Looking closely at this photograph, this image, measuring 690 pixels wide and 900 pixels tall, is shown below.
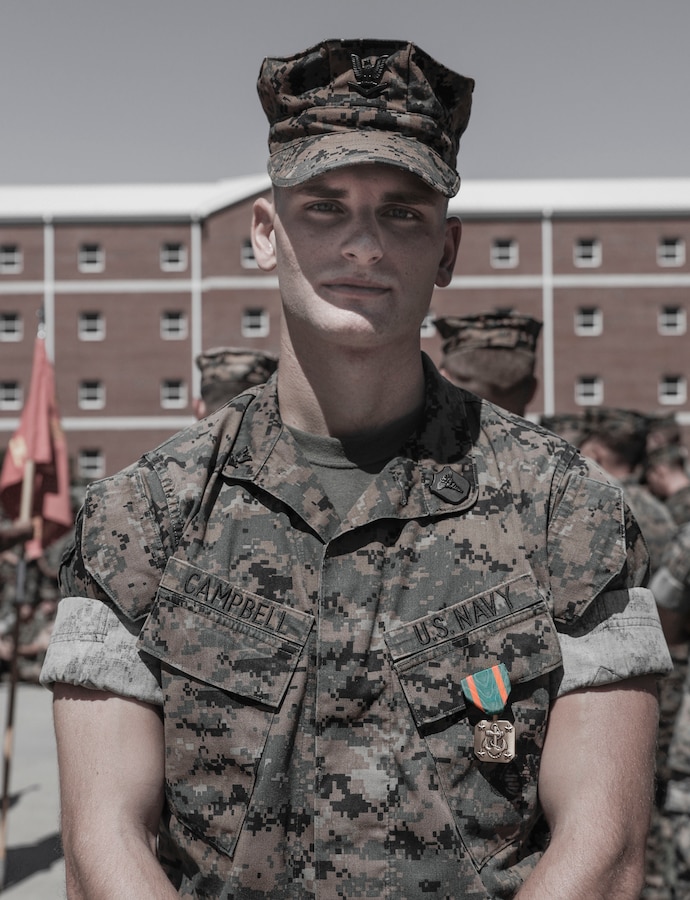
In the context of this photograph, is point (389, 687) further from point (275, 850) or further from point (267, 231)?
point (267, 231)

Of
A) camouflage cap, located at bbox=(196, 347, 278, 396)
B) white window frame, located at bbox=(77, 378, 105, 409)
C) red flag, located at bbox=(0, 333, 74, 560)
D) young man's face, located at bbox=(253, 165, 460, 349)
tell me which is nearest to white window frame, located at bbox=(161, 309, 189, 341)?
white window frame, located at bbox=(77, 378, 105, 409)

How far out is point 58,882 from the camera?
286 inches

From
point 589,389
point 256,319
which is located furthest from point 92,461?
point 589,389

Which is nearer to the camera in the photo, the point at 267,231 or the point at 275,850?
the point at 275,850

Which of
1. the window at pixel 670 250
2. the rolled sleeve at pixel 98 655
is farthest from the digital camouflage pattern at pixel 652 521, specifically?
the window at pixel 670 250

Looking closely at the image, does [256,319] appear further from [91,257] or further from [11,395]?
[11,395]

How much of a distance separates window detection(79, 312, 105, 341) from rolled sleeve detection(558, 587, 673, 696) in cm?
4553

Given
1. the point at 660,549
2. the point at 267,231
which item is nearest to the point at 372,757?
the point at 267,231

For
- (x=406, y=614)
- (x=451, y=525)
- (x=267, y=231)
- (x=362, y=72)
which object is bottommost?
(x=406, y=614)

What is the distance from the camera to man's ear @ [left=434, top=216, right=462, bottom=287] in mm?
2268

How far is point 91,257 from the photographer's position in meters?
46.5

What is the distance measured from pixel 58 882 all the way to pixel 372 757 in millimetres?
6021

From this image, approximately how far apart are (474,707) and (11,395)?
46674 mm

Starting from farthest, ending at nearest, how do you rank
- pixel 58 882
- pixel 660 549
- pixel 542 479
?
pixel 58 882
pixel 660 549
pixel 542 479
